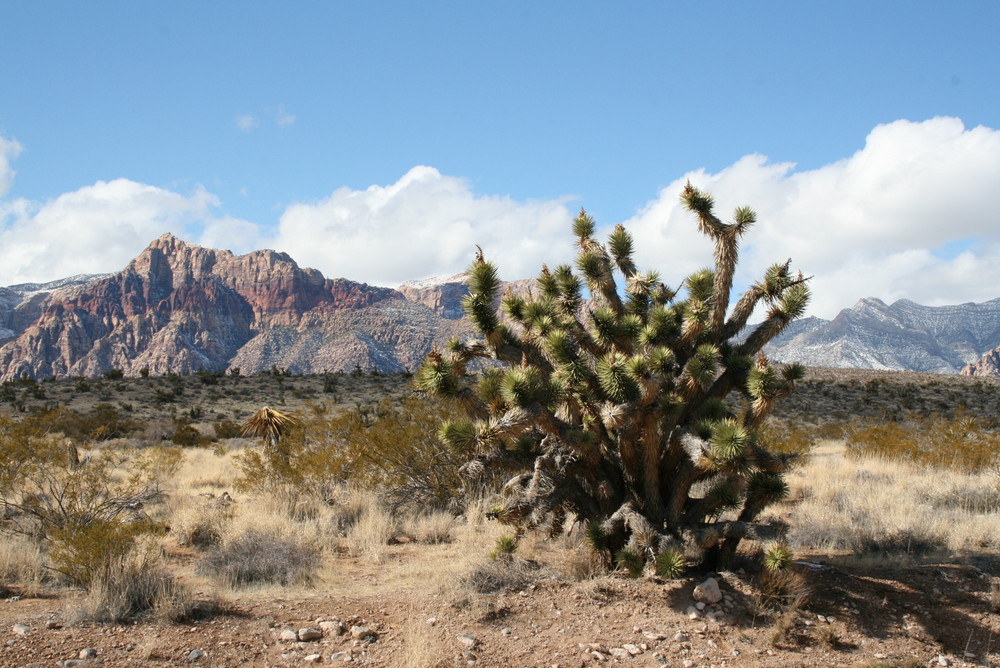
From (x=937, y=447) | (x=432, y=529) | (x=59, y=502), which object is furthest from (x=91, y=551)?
(x=937, y=447)

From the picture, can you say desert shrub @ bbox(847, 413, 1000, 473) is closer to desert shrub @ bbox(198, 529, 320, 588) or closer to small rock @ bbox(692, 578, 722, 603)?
small rock @ bbox(692, 578, 722, 603)

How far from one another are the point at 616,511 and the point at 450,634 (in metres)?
2.38

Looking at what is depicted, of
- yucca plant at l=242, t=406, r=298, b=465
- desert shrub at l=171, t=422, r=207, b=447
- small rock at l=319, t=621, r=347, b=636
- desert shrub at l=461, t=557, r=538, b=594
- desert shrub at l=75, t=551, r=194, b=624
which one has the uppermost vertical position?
yucca plant at l=242, t=406, r=298, b=465

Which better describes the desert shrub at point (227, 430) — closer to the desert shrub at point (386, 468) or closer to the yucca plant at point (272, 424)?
the yucca plant at point (272, 424)

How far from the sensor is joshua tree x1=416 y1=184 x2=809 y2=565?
7043 mm

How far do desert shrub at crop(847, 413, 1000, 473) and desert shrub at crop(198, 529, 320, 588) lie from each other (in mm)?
12156

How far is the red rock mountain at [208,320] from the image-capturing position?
138500 mm

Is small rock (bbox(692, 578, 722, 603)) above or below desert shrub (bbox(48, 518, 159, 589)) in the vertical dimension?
below

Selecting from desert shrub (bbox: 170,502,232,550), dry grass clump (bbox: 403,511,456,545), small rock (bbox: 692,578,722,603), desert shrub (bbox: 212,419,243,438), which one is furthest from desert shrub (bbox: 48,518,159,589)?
desert shrub (bbox: 212,419,243,438)

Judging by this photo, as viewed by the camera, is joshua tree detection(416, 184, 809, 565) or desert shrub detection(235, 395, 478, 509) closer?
joshua tree detection(416, 184, 809, 565)

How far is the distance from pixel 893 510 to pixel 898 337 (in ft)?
534

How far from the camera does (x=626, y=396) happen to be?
23.0ft

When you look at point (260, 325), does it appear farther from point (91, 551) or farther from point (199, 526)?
point (91, 551)

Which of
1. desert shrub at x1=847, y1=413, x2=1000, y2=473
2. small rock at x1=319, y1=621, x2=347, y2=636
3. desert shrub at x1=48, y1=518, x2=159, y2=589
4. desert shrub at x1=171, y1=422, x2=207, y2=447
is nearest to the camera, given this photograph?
small rock at x1=319, y1=621, x2=347, y2=636
